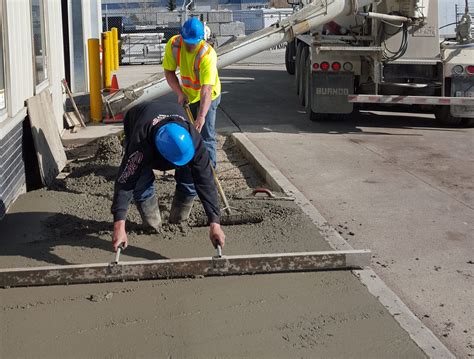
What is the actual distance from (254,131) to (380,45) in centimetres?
270

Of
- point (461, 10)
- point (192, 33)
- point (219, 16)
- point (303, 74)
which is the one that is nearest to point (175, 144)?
point (192, 33)

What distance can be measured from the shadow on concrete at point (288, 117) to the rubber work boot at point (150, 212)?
621cm

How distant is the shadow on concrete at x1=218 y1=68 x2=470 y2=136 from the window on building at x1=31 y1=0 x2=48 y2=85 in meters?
3.80

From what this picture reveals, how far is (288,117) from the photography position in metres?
14.0

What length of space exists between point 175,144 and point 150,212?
4.55 ft

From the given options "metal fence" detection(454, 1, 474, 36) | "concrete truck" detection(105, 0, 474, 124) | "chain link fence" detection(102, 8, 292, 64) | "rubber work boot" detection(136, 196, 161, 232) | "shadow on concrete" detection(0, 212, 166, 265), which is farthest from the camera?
"chain link fence" detection(102, 8, 292, 64)

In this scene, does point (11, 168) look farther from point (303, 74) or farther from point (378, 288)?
point (303, 74)

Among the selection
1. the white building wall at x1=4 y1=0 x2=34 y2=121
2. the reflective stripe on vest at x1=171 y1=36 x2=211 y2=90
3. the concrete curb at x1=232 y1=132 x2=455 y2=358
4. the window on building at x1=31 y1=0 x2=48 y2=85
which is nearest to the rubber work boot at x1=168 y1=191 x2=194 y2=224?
the concrete curb at x1=232 y1=132 x2=455 y2=358

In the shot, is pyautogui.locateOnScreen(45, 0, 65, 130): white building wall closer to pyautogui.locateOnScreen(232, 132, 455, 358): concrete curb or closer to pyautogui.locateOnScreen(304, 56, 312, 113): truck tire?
pyautogui.locateOnScreen(232, 132, 455, 358): concrete curb

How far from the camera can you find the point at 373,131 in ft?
41.1

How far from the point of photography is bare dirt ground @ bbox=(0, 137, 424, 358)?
4.18m

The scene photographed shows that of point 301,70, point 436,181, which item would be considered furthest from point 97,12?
point 436,181

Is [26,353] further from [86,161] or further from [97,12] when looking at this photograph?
[97,12]

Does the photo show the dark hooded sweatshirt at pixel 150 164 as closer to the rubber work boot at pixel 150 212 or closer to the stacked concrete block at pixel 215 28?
the rubber work boot at pixel 150 212
